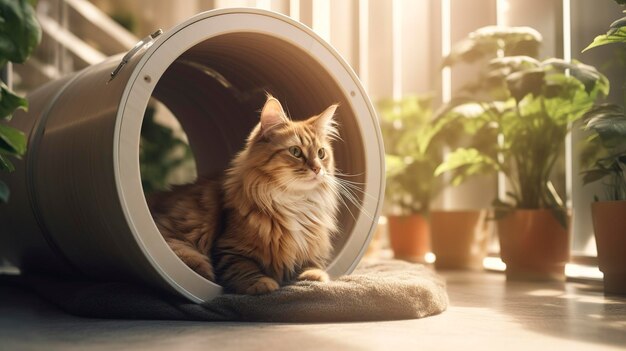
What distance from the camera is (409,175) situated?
A: 4102 millimetres

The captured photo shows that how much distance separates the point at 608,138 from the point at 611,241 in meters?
0.42

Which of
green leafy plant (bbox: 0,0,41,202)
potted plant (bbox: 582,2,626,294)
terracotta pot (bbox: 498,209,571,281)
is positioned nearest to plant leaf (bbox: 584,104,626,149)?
potted plant (bbox: 582,2,626,294)

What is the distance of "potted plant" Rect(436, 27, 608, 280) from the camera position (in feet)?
9.25

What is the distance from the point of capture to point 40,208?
7.82 ft

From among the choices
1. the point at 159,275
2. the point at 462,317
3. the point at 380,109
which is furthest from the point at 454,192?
the point at 159,275

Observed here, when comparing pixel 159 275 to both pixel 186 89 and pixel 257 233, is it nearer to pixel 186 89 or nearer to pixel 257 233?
pixel 257 233

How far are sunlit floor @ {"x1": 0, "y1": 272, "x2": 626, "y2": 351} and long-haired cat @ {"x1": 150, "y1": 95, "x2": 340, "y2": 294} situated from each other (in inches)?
10.2

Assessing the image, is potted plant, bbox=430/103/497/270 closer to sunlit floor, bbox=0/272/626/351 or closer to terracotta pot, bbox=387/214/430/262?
terracotta pot, bbox=387/214/430/262

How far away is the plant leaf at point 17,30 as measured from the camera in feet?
4.99

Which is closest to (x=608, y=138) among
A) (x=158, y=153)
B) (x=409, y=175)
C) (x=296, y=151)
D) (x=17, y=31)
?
(x=296, y=151)

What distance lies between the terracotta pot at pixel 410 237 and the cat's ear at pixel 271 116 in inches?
88.8

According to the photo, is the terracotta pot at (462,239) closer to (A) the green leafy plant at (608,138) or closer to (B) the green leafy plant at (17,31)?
(A) the green leafy plant at (608,138)

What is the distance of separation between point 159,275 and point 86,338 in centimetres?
27

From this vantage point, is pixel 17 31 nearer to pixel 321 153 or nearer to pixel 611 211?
pixel 321 153
